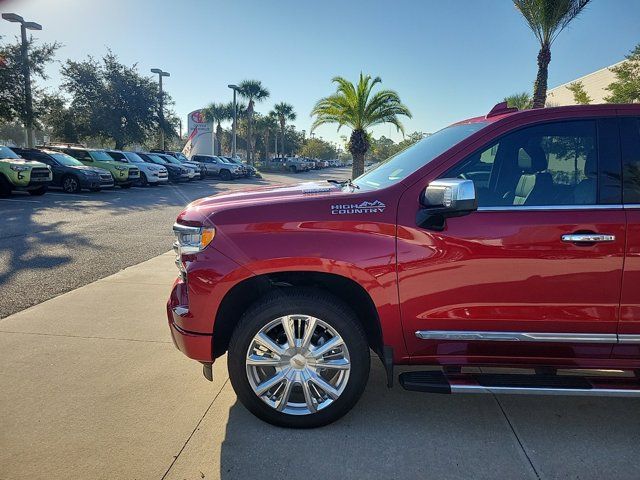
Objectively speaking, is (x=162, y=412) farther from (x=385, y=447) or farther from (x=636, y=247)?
(x=636, y=247)

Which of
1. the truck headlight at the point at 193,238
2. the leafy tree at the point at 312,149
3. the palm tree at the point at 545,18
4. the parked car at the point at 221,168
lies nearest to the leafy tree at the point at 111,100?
the parked car at the point at 221,168

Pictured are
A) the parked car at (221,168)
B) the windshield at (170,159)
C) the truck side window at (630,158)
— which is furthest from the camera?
the parked car at (221,168)

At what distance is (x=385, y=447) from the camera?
2648 mm

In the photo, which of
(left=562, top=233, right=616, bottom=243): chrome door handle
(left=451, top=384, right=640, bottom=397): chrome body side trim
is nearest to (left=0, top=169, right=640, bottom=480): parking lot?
(left=451, top=384, right=640, bottom=397): chrome body side trim

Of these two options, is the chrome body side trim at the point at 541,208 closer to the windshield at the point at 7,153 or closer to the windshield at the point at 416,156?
the windshield at the point at 416,156

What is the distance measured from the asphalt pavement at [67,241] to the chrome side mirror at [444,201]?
4456mm

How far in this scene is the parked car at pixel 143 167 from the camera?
22422 millimetres

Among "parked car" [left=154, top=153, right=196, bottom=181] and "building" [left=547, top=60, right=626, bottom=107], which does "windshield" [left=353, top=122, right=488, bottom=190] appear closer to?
"building" [left=547, top=60, right=626, bottom=107]

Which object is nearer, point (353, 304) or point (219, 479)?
point (219, 479)

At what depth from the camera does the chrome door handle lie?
249cm

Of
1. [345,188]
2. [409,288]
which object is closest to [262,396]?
[409,288]

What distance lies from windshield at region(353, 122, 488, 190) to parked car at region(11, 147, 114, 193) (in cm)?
1721

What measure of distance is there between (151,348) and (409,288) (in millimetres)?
2511

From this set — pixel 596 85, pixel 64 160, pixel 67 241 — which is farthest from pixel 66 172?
pixel 596 85
